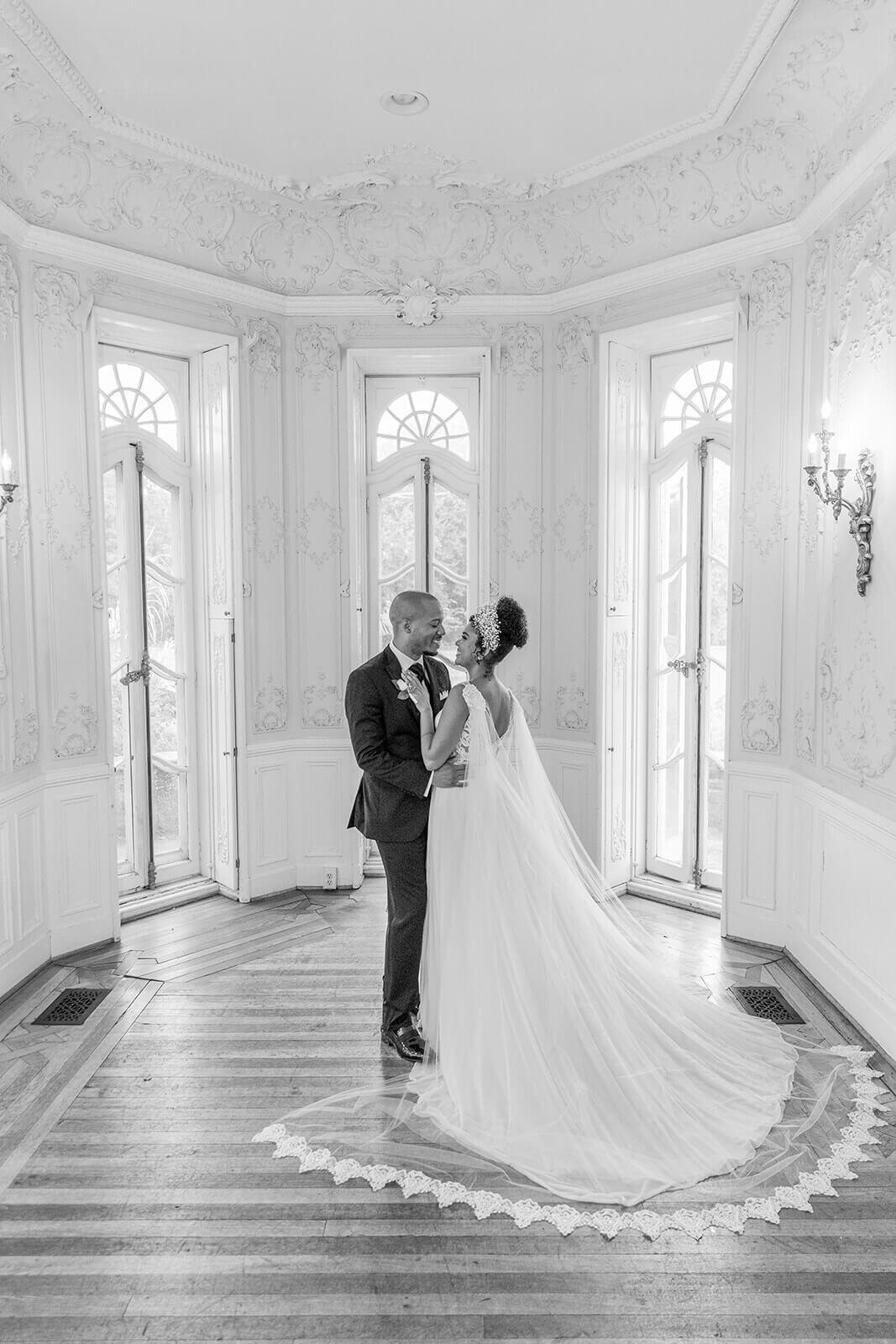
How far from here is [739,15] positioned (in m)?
3.36

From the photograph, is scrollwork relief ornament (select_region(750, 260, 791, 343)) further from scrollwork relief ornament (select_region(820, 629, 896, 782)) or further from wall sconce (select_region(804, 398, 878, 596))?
scrollwork relief ornament (select_region(820, 629, 896, 782))

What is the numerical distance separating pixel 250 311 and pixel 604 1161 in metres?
4.61

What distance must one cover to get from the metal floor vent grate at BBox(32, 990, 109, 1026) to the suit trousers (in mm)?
1360

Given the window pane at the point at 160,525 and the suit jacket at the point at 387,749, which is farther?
the window pane at the point at 160,525

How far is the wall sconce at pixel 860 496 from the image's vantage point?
12.2 ft

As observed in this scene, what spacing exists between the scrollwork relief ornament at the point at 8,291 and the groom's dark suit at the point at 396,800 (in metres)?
2.39

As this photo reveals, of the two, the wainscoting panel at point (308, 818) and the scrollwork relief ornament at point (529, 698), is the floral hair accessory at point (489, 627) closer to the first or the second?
the scrollwork relief ornament at point (529, 698)

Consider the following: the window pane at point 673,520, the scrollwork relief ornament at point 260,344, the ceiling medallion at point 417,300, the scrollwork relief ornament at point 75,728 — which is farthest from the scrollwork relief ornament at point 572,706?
the scrollwork relief ornament at point 75,728

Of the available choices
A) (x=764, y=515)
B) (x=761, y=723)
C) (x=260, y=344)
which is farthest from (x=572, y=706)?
(x=260, y=344)

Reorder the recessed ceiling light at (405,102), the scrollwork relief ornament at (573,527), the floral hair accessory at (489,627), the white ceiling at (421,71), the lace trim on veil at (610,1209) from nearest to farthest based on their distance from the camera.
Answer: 1. the lace trim on veil at (610,1209)
2. the floral hair accessory at (489,627)
3. the white ceiling at (421,71)
4. the recessed ceiling light at (405,102)
5. the scrollwork relief ornament at (573,527)

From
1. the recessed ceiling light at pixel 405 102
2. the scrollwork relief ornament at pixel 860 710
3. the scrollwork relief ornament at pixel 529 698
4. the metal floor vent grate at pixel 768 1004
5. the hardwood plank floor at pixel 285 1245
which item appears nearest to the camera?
the hardwood plank floor at pixel 285 1245

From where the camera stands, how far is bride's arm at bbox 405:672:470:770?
329cm

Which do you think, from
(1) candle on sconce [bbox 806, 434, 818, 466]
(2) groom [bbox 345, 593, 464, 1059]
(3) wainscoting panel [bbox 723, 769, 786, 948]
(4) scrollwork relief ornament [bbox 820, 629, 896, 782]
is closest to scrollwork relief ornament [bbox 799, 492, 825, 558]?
(1) candle on sconce [bbox 806, 434, 818, 466]

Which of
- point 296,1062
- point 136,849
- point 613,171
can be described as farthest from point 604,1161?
point 613,171
